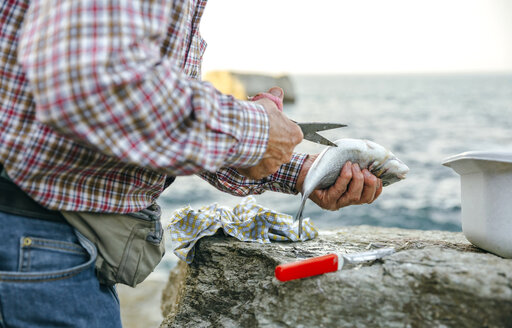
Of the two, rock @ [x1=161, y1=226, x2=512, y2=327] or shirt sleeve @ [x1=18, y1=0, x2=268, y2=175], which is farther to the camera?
rock @ [x1=161, y1=226, x2=512, y2=327]

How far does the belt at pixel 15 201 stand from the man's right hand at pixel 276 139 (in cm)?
88

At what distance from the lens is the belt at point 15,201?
1585mm

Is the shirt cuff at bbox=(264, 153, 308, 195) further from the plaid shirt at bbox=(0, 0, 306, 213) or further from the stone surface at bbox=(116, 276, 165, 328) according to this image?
the stone surface at bbox=(116, 276, 165, 328)

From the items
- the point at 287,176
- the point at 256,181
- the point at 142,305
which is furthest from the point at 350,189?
the point at 142,305

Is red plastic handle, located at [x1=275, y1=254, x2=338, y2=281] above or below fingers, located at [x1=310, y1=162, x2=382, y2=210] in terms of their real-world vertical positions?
below

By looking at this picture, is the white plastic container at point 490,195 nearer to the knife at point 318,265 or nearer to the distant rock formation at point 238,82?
the knife at point 318,265

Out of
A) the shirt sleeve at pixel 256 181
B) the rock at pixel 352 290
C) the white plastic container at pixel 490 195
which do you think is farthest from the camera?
the shirt sleeve at pixel 256 181

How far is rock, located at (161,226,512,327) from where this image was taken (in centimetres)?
172

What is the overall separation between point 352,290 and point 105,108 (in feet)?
4.12

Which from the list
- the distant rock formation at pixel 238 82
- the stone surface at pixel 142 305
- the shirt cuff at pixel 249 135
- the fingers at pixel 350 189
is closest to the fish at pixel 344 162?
the fingers at pixel 350 189

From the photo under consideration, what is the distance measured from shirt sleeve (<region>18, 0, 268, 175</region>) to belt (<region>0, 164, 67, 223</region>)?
405mm

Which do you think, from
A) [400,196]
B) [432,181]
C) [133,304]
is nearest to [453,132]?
[432,181]

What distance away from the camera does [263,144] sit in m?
1.75

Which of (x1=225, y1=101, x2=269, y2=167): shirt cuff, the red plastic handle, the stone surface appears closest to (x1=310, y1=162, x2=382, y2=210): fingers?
the red plastic handle
